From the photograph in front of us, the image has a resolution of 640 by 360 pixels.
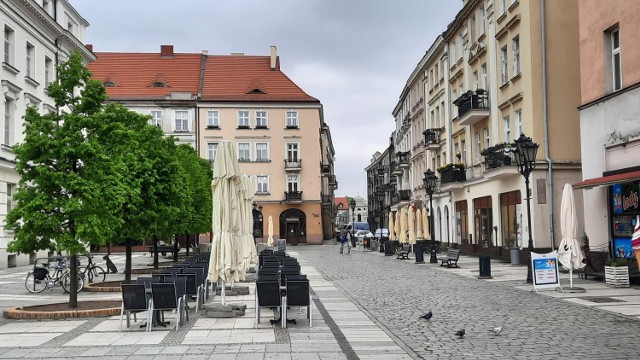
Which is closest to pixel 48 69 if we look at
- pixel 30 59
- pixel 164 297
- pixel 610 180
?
pixel 30 59

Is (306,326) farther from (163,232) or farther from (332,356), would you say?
(163,232)

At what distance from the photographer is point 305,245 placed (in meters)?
64.2

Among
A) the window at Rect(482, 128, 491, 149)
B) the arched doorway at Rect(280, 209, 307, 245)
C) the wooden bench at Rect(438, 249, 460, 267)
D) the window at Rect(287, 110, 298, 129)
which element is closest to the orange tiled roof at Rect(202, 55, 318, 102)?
the window at Rect(287, 110, 298, 129)

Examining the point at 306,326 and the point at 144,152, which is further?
the point at 144,152

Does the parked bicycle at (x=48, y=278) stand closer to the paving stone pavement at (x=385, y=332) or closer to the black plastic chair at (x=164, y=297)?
the paving stone pavement at (x=385, y=332)

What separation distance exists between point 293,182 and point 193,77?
15.0 meters

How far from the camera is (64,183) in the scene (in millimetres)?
13883

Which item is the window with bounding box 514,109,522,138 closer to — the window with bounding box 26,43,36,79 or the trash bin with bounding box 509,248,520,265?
the trash bin with bounding box 509,248,520,265

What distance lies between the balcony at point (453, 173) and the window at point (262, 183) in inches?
1122

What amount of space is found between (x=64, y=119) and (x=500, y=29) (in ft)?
74.1

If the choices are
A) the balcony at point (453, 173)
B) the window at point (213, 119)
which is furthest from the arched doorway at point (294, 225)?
the balcony at point (453, 173)

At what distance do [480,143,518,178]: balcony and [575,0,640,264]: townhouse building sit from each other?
6972 mm

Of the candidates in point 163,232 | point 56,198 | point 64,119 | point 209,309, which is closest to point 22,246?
point 56,198

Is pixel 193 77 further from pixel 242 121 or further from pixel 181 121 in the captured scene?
pixel 242 121
